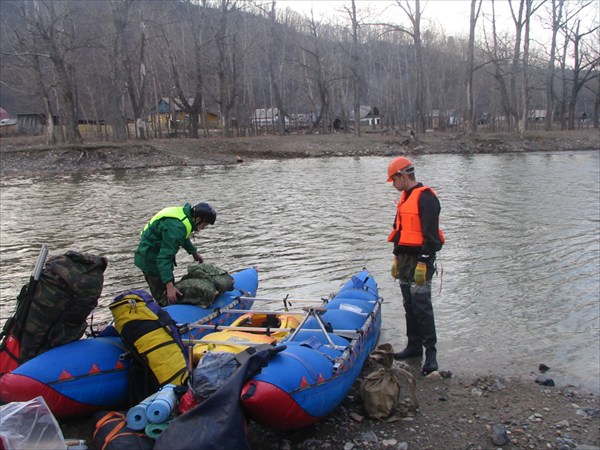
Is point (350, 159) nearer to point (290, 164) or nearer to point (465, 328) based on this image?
point (290, 164)

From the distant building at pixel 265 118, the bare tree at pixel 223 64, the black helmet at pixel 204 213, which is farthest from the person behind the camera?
the distant building at pixel 265 118

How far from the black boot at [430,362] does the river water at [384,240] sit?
351mm

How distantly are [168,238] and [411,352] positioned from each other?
2727 mm

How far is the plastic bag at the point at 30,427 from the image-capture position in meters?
3.63

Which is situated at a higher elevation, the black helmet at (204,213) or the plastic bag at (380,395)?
the black helmet at (204,213)

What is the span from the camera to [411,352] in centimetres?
614

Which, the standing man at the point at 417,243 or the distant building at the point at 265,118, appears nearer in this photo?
the standing man at the point at 417,243

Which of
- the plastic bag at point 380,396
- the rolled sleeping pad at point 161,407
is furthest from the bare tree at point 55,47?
the plastic bag at point 380,396

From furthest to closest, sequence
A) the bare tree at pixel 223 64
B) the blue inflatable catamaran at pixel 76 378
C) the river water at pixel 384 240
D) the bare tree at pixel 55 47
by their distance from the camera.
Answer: the bare tree at pixel 223 64
the bare tree at pixel 55 47
the river water at pixel 384 240
the blue inflatable catamaran at pixel 76 378

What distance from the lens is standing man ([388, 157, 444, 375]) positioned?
5527 millimetres

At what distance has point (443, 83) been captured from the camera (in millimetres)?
74500

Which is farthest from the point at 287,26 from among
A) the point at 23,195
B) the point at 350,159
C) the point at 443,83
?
the point at 23,195

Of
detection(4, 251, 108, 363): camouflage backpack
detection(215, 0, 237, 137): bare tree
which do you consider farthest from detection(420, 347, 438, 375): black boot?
detection(215, 0, 237, 137): bare tree

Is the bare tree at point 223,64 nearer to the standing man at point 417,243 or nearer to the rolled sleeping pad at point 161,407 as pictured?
the standing man at point 417,243
